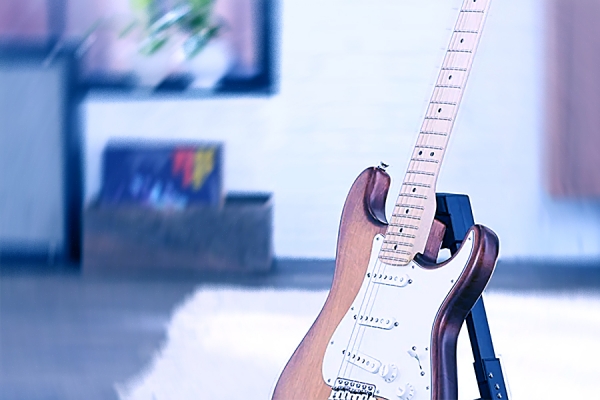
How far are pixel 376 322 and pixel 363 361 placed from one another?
0.06 meters

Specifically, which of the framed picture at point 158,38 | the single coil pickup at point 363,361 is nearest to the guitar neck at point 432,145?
the single coil pickup at point 363,361

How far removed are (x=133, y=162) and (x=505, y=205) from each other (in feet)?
5.47

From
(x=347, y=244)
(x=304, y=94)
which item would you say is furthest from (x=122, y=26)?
(x=347, y=244)

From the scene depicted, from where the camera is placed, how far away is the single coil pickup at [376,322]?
3.68ft

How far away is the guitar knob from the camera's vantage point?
1.10 m

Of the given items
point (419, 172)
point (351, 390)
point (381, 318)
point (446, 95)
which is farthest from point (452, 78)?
point (351, 390)

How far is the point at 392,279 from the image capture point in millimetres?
1135

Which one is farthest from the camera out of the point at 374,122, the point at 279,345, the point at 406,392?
the point at 374,122

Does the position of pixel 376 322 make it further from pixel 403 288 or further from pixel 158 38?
pixel 158 38

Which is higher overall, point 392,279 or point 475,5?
point 475,5

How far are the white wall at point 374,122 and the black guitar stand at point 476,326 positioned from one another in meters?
2.24

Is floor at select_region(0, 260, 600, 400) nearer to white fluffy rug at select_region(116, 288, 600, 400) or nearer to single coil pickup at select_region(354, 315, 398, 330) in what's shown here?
white fluffy rug at select_region(116, 288, 600, 400)

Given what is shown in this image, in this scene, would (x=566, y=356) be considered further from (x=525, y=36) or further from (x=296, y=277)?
(x=525, y=36)

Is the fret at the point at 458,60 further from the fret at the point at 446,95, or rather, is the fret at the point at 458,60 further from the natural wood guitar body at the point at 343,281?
the natural wood guitar body at the point at 343,281
